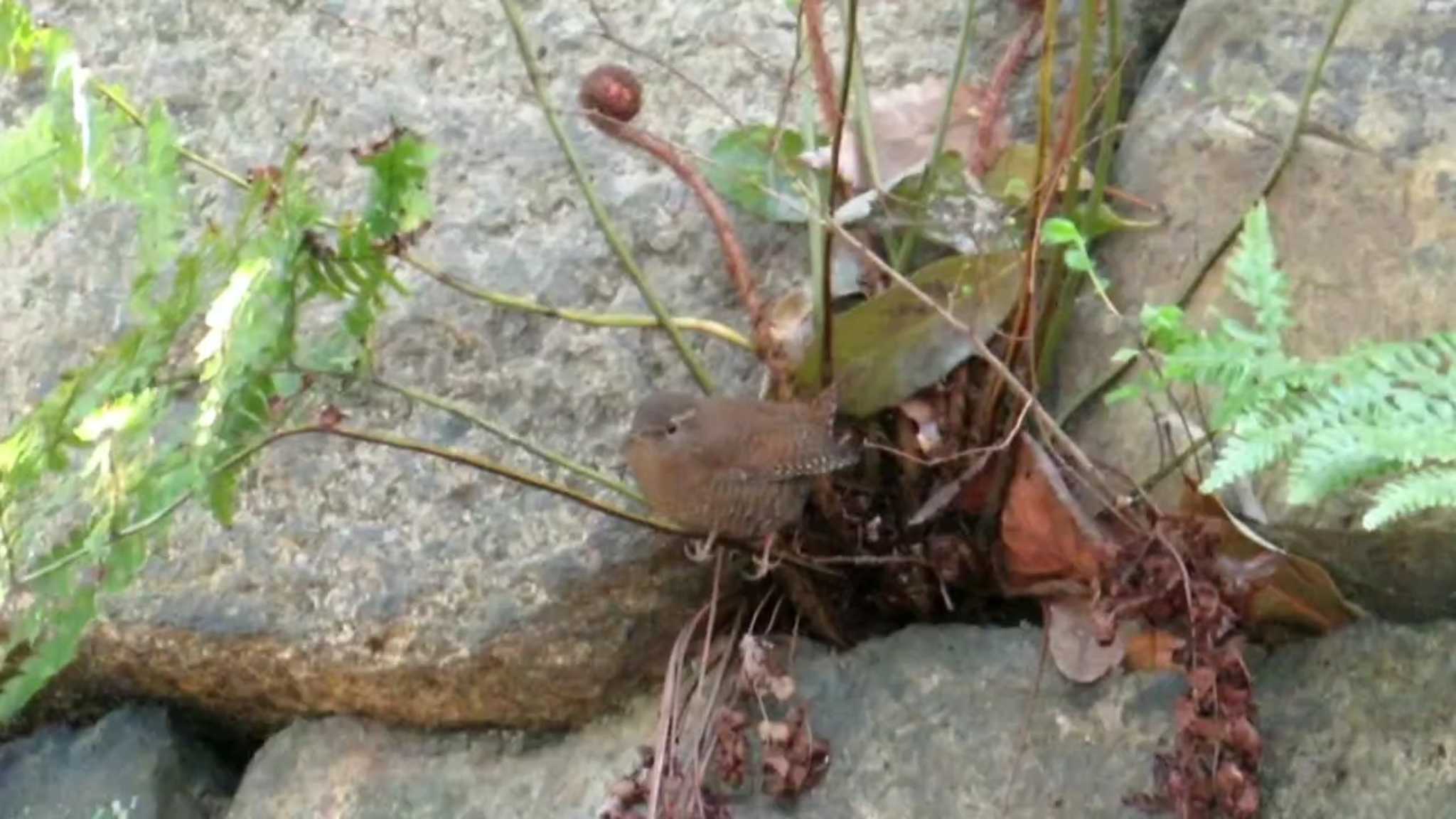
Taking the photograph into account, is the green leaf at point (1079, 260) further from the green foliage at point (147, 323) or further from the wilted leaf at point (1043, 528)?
the green foliage at point (147, 323)

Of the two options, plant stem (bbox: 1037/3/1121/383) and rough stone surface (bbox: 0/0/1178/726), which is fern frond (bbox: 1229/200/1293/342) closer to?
plant stem (bbox: 1037/3/1121/383)

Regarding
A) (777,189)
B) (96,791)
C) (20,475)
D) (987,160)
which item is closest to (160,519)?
(20,475)

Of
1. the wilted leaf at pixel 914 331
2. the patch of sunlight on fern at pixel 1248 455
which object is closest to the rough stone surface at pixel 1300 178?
the wilted leaf at pixel 914 331

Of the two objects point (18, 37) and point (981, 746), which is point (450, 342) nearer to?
point (18, 37)

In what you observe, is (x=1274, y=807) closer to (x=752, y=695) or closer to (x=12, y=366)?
(x=752, y=695)

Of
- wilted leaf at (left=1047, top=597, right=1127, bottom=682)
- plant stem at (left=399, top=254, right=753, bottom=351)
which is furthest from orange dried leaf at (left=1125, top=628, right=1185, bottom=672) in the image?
plant stem at (left=399, top=254, right=753, bottom=351)

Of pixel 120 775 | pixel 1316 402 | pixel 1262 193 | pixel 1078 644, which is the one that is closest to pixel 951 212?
pixel 1262 193
